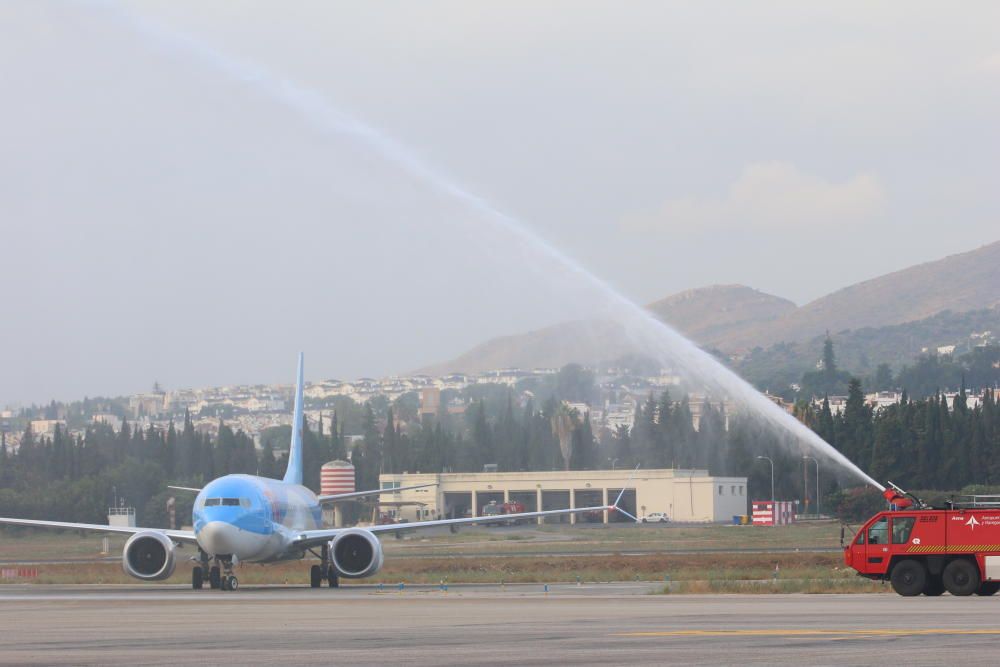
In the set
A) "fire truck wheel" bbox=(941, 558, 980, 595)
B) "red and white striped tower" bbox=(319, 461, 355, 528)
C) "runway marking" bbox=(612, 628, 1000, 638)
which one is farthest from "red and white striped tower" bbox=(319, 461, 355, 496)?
"runway marking" bbox=(612, 628, 1000, 638)

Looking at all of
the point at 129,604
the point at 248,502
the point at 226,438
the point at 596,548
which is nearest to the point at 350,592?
the point at 248,502

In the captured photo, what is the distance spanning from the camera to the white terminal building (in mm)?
129250

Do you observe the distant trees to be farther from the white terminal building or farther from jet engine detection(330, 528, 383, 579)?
jet engine detection(330, 528, 383, 579)

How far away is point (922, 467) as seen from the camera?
111 m

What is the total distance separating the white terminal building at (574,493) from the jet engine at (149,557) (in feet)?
238

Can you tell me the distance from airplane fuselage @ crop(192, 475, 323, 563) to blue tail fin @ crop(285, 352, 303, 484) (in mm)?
11073

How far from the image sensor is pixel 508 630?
98.5 feet

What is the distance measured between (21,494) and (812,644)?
360 feet

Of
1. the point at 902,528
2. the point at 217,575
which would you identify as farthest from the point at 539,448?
the point at 902,528

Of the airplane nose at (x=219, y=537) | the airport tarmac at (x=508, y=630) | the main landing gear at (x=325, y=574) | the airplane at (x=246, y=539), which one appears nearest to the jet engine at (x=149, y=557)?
the airplane at (x=246, y=539)

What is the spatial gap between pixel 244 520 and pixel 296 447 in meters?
19.2

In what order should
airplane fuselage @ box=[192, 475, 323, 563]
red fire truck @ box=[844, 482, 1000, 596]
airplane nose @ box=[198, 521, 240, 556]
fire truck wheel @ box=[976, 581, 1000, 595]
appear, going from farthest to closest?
airplane fuselage @ box=[192, 475, 323, 563] < airplane nose @ box=[198, 521, 240, 556] < fire truck wheel @ box=[976, 581, 1000, 595] < red fire truck @ box=[844, 482, 1000, 596]

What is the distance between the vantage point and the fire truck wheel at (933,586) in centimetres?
4262

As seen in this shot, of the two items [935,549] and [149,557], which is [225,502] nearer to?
[149,557]
